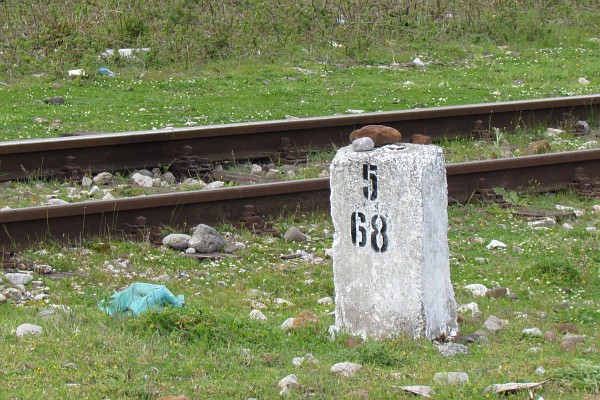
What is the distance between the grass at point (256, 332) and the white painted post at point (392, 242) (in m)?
0.20

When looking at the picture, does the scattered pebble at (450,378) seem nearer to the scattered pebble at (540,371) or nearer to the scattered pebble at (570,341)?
the scattered pebble at (540,371)

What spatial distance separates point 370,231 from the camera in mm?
6141

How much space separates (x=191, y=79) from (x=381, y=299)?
380 inches

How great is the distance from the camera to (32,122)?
41.1 ft

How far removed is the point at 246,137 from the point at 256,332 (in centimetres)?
542

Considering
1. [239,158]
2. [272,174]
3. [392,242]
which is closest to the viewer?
[392,242]

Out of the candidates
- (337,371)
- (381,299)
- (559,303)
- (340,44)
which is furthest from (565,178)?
(340,44)

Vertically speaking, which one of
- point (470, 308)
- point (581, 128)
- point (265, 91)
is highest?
point (470, 308)

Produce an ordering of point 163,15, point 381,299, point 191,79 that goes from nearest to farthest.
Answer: point 381,299, point 191,79, point 163,15

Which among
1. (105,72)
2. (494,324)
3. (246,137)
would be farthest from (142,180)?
(105,72)

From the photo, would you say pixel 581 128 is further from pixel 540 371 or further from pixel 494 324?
pixel 540 371

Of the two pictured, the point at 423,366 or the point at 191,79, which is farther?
the point at 191,79

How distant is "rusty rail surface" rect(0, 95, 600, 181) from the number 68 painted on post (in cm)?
468

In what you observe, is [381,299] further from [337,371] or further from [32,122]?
[32,122]
